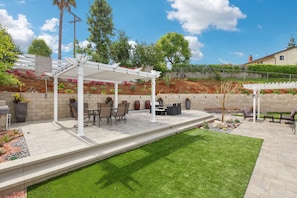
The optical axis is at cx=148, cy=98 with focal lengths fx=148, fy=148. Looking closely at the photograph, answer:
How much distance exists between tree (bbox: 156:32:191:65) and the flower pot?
26250mm

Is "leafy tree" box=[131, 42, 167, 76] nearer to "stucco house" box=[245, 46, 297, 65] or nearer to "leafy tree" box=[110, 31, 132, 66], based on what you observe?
"leafy tree" box=[110, 31, 132, 66]

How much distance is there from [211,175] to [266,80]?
22593 millimetres

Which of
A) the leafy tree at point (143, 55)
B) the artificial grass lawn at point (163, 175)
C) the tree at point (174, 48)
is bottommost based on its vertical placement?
the artificial grass lawn at point (163, 175)

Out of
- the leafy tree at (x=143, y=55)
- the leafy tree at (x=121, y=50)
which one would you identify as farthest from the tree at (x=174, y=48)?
the leafy tree at (x=121, y=50)

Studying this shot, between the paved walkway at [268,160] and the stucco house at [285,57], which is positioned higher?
the stucco house at [285,57]

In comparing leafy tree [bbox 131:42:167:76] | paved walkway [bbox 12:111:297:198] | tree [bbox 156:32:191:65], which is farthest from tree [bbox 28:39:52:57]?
paved walkway [bbox 12:111:297:198]

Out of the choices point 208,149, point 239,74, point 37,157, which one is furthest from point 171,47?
point 37,157

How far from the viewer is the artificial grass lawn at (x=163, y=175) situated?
2705mm

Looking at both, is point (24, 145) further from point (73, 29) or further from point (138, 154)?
point (73, 29)

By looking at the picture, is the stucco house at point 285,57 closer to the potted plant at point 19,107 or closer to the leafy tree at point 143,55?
the leafy tree at point 143,55

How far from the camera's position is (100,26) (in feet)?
67.9

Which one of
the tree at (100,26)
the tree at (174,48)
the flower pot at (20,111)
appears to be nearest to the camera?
the flower pot at (20,111)

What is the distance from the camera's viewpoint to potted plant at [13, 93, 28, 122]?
7.28 m

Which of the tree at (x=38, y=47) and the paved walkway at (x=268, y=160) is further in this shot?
the tree at (x=38, y=47)
